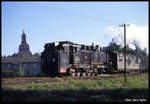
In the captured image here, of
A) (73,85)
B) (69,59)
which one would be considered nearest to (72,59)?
(69,59)

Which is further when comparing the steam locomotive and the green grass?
the steam locomotive

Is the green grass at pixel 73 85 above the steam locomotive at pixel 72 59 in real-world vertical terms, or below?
below

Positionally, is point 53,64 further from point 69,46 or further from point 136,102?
point 136,102

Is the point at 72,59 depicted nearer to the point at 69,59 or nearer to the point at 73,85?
the point at 69,59

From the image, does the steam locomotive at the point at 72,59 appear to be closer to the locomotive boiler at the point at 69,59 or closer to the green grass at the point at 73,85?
the locomotive boiler at the point at 69,59

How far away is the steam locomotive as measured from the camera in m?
27.7

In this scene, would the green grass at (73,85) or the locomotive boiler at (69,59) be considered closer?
the green grass at (73,85)

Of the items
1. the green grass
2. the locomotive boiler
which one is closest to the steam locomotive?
the locomotive boiler

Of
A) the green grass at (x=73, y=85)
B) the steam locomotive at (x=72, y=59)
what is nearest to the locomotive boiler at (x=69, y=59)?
the steam locomotive at (x=72, y=59)

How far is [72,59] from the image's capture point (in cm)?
2956

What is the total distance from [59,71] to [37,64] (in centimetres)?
5019

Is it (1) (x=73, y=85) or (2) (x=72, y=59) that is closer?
(1) (x=73, y=85)

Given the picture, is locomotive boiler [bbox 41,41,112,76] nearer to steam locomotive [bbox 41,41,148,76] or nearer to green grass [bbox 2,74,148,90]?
steam locomotive [bbox 41,41,148,76]

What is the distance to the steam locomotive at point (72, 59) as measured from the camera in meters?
27.7
